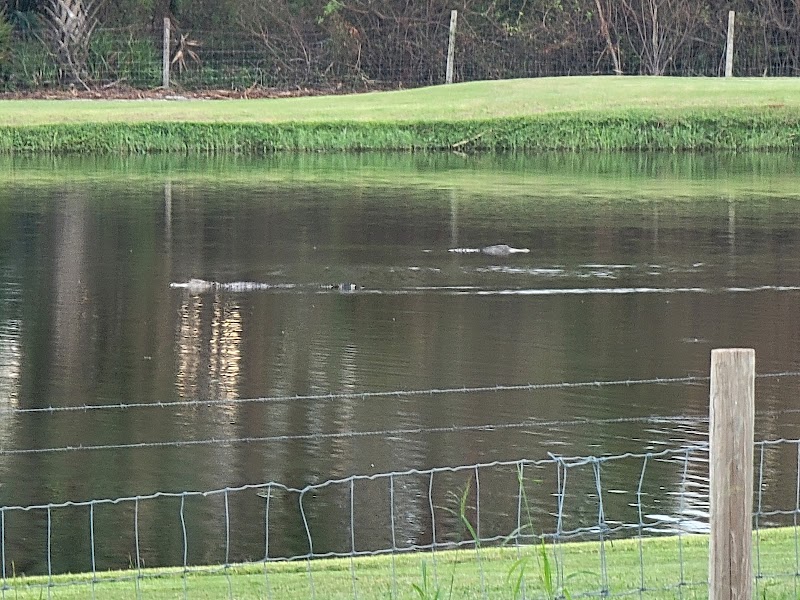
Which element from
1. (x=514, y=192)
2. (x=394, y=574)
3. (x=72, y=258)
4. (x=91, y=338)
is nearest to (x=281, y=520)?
(x=394, y=574)

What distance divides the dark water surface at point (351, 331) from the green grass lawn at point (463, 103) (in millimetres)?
7281

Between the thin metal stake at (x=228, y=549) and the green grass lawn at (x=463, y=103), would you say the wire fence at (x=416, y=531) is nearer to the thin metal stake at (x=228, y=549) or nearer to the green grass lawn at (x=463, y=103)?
the thin metal stake at (x=228, y=549)

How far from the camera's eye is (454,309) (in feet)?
53.8

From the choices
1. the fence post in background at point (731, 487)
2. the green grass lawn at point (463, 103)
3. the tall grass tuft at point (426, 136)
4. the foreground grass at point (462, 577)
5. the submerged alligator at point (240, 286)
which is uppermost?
the green grass lawn at point (463, 103)

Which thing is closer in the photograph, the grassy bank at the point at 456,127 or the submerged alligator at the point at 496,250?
the submerged alligator at the point at 496,250

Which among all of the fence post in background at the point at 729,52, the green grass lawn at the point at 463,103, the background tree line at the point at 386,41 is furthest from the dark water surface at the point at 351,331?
the background tree line at the point at 386,41

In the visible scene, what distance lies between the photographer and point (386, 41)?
43.4 metres

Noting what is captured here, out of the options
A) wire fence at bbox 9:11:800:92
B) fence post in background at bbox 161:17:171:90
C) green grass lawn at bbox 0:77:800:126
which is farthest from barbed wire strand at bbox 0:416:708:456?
wire fence at bbox 9:11:800:92

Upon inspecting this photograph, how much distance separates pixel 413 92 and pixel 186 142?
715cm

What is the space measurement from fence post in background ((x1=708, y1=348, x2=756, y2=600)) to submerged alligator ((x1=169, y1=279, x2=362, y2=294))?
12.0 metres

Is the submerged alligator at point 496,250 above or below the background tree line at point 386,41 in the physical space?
below

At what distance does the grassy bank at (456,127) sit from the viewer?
33688 millimetres

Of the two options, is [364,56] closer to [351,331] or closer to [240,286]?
[240,286]

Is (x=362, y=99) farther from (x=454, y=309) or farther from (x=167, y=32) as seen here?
(x=454, y=309)
